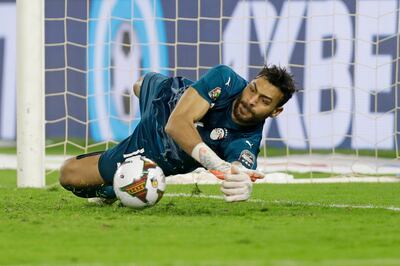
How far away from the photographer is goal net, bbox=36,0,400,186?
461 inches

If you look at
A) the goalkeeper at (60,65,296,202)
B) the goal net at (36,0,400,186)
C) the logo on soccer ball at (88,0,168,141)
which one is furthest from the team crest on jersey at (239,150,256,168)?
the logo on soccer ball at (88,0,168,141)

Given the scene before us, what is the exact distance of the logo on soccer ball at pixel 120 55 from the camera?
12156 mm

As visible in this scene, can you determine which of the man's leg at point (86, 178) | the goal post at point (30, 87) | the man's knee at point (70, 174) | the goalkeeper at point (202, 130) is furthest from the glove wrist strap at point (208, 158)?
the goal post at point (30, 87)

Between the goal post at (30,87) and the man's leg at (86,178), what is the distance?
165 cm

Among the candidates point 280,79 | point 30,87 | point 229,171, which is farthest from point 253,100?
point 30,87

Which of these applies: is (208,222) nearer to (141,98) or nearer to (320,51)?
(141,98)

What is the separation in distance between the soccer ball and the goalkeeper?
0.77 ft

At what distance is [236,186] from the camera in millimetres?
6180

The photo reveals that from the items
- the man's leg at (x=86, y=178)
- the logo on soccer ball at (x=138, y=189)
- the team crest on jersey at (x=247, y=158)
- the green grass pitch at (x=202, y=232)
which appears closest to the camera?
the green grass pitch at (x=202, y=232)

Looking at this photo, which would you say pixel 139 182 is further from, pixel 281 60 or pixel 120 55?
pixel 120 55

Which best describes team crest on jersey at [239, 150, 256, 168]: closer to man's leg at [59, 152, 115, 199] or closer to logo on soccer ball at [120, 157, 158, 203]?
logo on soccer ball at [120, 157, 158, 203]

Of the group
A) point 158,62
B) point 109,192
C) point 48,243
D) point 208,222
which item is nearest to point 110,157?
point 109,192

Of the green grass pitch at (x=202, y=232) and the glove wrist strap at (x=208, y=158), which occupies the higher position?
the glove wrist strap at (x=208, y=158)

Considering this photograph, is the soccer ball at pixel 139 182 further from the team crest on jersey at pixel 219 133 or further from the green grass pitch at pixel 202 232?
the team crest on jersey at pixel 219 133
